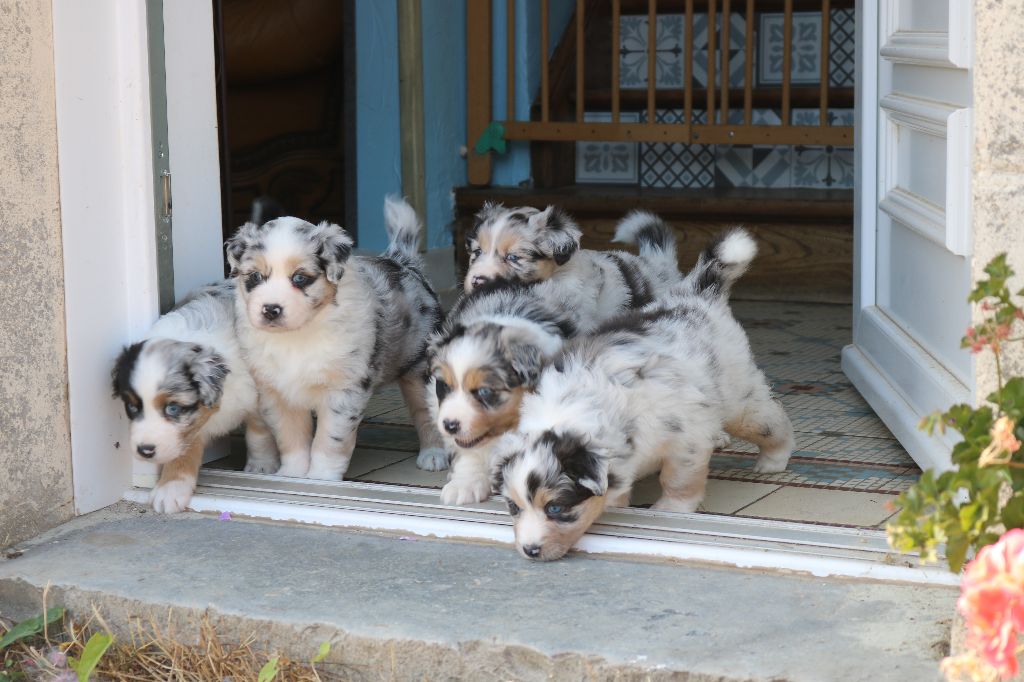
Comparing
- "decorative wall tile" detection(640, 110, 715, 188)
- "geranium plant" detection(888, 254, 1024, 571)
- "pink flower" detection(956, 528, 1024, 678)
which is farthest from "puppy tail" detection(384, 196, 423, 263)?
"decorative wall tile" detection(640, 110, 715, 188)

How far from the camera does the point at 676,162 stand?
8.05 m

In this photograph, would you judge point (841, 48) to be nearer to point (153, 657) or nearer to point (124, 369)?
point (124, 369)

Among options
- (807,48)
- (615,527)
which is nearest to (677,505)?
(615,527)

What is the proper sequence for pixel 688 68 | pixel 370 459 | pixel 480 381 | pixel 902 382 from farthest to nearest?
1. pixel 688 68
2. pixel 370 459
3. pixel 902 382
4. pixel 480 381

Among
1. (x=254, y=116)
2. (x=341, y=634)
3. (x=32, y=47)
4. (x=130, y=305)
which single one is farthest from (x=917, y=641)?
(x=254, y=116)

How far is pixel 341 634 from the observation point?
279 cm

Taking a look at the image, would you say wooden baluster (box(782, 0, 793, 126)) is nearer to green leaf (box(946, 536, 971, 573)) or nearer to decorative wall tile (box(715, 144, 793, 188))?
decorative wall tile (box(715, 144, 793, 188))

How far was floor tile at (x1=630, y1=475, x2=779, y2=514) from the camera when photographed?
3629mm

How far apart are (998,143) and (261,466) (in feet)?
8.32

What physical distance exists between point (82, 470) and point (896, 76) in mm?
2837

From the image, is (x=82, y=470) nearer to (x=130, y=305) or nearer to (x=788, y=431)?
(x=130, y=305)

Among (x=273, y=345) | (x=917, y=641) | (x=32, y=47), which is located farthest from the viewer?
(x=273, y=345)

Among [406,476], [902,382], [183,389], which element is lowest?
[406,476]

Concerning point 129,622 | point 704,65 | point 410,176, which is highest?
point 704,65
